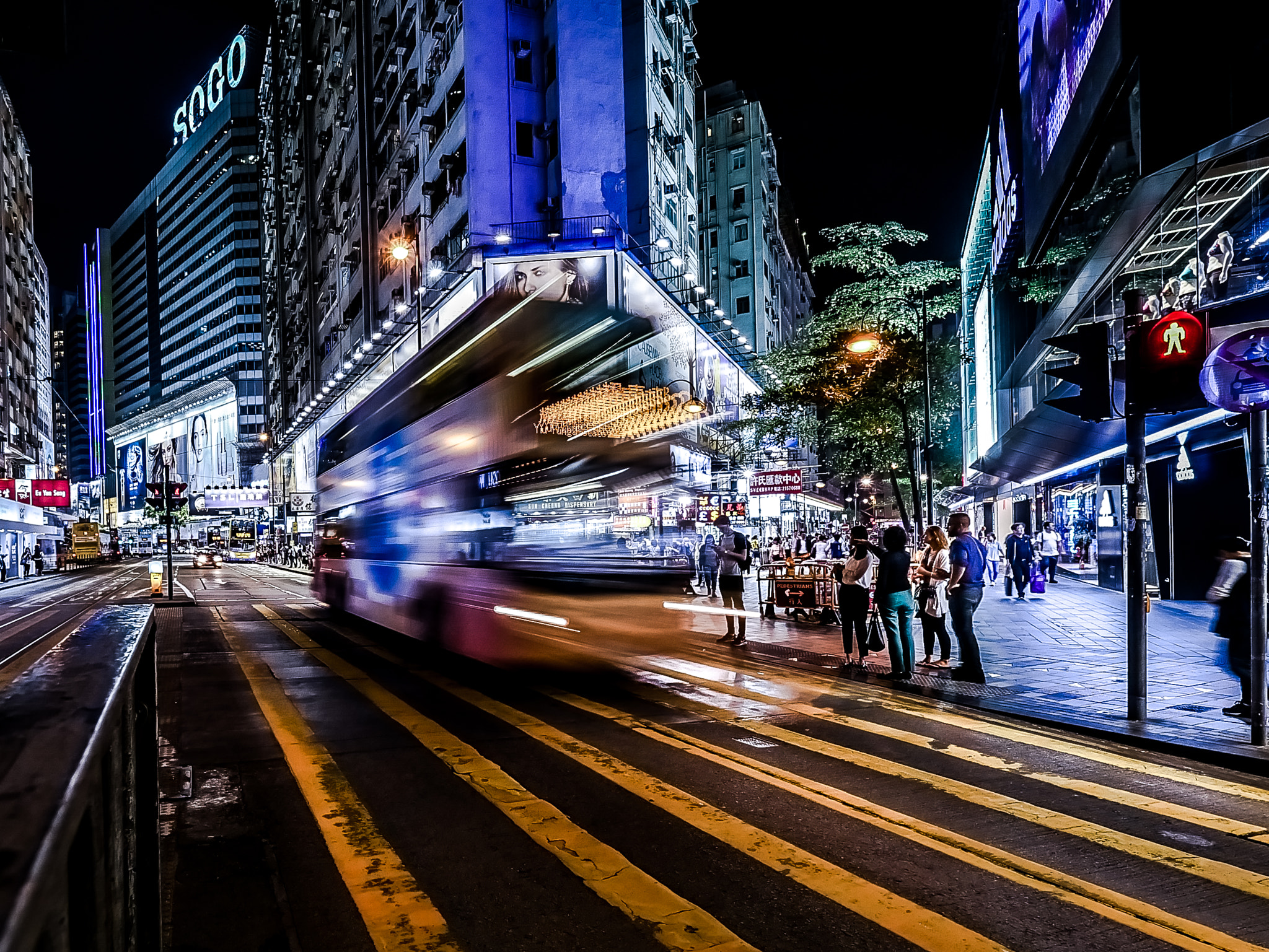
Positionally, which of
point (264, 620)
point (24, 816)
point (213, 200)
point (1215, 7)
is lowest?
point (264, 620)

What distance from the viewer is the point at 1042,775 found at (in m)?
6.33

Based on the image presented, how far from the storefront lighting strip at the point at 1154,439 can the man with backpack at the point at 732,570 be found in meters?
5.84

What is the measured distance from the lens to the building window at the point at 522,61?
39812 mm

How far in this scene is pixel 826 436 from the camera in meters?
27.3

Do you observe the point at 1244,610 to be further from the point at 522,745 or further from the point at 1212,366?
the point at 522,745

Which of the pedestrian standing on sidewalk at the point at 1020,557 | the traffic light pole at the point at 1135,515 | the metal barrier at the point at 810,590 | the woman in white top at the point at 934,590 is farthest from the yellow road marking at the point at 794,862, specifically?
the pedestrian standing on sidewalk at the point at 1020,557

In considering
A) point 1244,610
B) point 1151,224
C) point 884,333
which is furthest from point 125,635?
point 884,333

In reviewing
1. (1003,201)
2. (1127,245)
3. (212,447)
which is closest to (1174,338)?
(1127,245)

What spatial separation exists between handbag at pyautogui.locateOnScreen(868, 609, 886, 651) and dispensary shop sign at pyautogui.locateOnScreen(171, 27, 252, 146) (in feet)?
482

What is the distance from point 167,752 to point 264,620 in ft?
44.5

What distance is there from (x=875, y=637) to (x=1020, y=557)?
38.6 feet

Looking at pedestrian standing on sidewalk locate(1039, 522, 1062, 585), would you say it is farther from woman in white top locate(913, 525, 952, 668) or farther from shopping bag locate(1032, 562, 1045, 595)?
woman in white top locate(913, 525, 952, 668)

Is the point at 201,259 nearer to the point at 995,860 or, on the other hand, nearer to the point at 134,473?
the point at 134,473

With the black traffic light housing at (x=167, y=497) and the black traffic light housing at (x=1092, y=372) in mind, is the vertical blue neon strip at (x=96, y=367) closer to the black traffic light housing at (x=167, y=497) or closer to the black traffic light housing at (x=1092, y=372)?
the black traffic light housing at (x=167, y=497)
